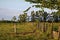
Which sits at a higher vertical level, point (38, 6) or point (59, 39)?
point (38, 6)

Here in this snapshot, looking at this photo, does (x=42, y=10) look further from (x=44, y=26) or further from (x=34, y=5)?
(x=44, y=26)

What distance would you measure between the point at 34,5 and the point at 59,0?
1.01m

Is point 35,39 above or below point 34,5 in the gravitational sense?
below

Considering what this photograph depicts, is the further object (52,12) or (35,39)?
(35,39)

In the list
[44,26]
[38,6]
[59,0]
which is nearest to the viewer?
[59,0]

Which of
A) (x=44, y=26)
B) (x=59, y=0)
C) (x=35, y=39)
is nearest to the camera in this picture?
(x=59, y=0)

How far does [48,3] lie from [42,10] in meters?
0.32

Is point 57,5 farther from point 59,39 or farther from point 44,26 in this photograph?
point 44,26

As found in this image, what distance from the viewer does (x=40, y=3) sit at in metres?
7.58

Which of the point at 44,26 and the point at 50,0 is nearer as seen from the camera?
the point at 50,0

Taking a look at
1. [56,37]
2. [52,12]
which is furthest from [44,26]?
[52,12]

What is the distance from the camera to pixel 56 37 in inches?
726

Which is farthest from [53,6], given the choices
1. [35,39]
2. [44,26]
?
[44,26]

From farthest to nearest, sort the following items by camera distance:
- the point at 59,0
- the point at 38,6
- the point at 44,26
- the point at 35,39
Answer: the point at 44,26 < the point at 35,39 < the point at 38,6 < the point at 59,0
